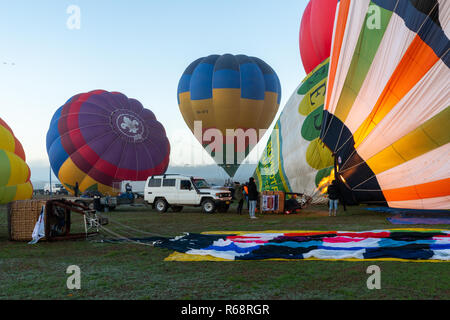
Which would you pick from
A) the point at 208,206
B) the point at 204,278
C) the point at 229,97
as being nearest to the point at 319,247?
the point at 204,278

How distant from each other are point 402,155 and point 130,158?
59.3 feet

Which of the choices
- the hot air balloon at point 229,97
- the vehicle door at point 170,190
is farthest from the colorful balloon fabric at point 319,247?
the hot air balloon at point 229,97

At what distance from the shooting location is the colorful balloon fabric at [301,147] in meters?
15.4

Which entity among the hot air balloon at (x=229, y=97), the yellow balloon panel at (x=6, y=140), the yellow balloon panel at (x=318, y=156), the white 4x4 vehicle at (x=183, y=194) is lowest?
the white 4x4 vehicle at (x=183, y=194)

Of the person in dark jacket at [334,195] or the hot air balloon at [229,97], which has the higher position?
the hot air balloon at [229,97]

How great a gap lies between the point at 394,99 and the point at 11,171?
1778cm

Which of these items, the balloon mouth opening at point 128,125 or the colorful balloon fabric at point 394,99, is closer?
the colorful balloon fabric at point 394,99

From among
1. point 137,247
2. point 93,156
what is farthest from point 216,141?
point 137,247

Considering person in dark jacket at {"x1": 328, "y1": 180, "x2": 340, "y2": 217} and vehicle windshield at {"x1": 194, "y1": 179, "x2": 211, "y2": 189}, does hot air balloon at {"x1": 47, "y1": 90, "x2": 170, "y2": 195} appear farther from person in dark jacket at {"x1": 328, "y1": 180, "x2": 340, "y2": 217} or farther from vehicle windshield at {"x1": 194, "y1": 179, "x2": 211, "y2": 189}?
person in dark jacket at {"x1": 328, "y1": 180, "x2": 340, "y2": 217}

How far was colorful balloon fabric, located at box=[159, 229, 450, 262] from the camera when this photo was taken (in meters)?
5.91

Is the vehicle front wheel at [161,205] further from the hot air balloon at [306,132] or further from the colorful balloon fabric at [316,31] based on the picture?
the colorful balloon fabric at [316,31]

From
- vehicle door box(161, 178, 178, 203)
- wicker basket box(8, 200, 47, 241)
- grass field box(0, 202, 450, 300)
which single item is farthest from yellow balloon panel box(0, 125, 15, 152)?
grass field box(0, 202, 450, 300)

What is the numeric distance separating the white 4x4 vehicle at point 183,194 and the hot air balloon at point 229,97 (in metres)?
10.3
